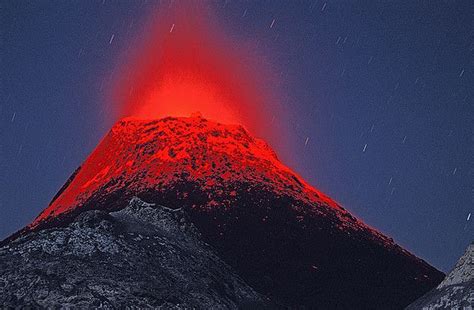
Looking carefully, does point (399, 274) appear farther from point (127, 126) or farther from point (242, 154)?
point (127, 126)

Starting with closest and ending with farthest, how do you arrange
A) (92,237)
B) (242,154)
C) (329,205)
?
(92,237), (329,205), (242,154)

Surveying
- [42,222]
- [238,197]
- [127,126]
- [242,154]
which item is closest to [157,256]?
[238,197]

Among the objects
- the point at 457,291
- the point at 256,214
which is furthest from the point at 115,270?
the point at 256,214

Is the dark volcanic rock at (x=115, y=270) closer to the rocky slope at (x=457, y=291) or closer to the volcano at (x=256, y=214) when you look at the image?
the rocky slope at (x=457, y=291)

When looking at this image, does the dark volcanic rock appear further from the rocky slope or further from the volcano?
the volcano

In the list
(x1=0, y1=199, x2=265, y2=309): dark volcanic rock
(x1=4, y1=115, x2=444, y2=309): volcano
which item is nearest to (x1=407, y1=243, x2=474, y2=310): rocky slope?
(x1=0, y1=199, x2=265, y2=309): dark volcanic rock

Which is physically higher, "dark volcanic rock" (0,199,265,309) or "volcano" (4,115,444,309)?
"dark volcanic rock" (0,199,265,309)
